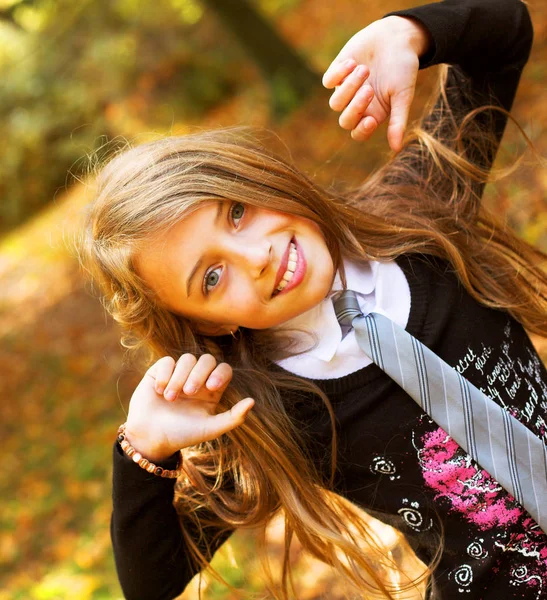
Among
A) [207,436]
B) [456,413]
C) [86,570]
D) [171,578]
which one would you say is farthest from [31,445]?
[456,413]

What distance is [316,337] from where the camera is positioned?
204 centimetres

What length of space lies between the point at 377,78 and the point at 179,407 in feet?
3.51

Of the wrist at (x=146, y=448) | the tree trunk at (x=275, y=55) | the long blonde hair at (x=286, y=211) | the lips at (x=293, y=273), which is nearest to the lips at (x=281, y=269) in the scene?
the lips at (x=293, y=273)

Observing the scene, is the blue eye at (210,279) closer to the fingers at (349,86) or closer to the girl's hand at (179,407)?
the girl's hand at (179,407)

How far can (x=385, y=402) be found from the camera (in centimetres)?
198

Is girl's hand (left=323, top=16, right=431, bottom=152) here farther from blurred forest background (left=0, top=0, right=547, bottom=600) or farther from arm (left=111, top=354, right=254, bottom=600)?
arm (left=111, top=354, right=254, bottom=600)

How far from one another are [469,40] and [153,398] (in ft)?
4.62

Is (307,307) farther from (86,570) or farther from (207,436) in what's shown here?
(86,570)

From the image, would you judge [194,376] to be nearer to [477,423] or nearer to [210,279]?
[210,279]

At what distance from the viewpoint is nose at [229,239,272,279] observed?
1827mm

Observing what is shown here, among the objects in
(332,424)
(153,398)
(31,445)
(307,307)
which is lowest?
(31,445)

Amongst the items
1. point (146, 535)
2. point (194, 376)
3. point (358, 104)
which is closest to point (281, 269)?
point (194, 376)

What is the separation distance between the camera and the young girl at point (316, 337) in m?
1.89

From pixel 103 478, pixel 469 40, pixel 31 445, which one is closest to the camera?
pixel 469 40
